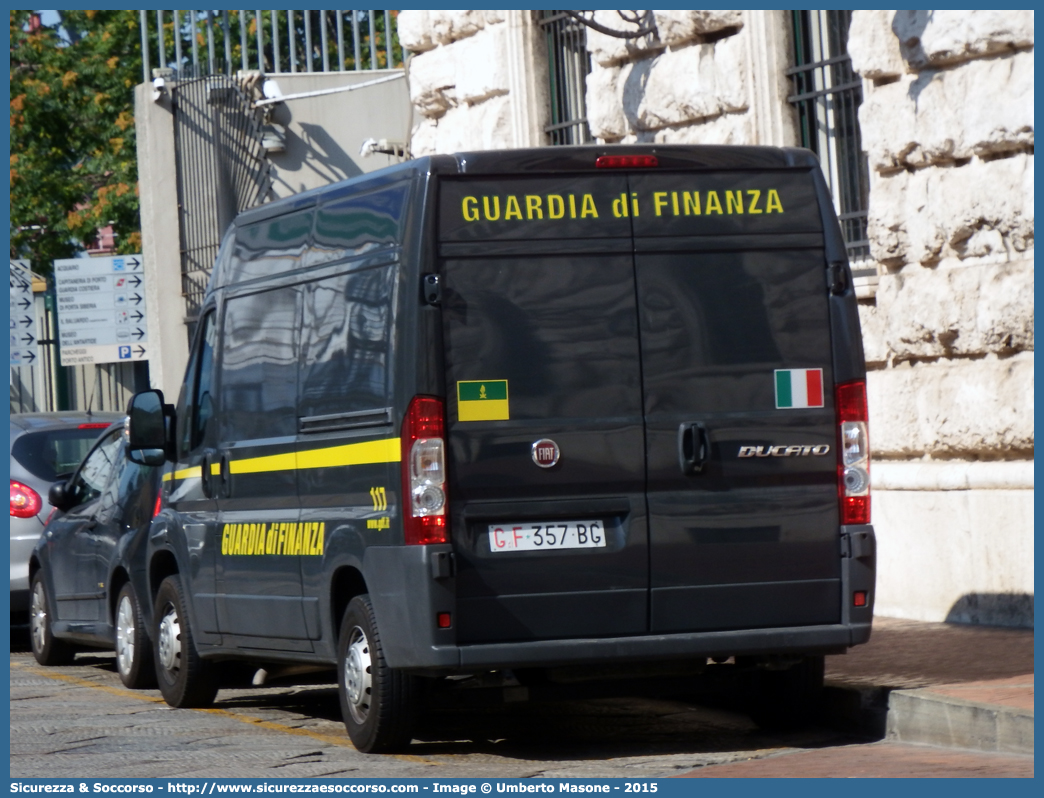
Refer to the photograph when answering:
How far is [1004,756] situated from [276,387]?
135 inches

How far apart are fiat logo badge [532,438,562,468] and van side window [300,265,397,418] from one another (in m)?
0.61

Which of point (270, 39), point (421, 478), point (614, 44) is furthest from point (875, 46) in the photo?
point (270, 39)

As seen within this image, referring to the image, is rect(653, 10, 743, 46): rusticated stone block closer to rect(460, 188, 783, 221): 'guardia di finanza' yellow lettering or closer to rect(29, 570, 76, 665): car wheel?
rect(460, 188, 783, 221): 'guardia di finanza' yellow lettering

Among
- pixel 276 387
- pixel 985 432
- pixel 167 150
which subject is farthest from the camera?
pixel 167 150

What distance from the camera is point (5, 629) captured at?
8562 mm

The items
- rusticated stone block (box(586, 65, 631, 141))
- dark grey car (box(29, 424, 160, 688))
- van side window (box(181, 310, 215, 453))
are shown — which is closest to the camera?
van side window (box(181, 310, 215, 453))

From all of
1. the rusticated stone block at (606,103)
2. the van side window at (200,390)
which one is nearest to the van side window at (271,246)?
the van side window at (200,390)

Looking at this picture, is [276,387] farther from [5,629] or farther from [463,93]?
[463,93]

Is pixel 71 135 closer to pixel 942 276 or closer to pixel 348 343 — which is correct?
pixel 942 276

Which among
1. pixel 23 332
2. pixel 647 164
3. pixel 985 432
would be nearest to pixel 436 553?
pixel 647 164

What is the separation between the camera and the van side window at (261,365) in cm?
841

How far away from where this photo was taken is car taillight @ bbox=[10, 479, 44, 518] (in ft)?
43.3

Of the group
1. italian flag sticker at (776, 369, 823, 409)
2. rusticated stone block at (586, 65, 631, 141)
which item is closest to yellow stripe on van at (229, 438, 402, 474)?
italian flag sticker at (776, 369, 823, 409)

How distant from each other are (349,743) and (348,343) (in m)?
1.75
